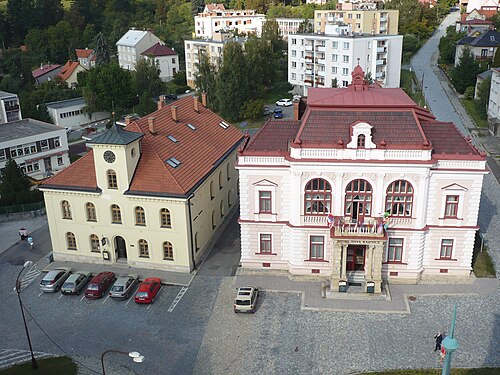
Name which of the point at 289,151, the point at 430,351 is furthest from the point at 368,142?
the point at 430,351

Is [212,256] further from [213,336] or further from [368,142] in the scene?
[368,142]

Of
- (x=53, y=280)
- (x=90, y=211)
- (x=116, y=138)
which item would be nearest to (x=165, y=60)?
(x=90, y=211)

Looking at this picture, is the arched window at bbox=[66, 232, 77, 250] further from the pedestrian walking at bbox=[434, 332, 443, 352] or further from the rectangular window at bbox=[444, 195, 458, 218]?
the rectangular window at bbox=[444, 195, 458, 218]

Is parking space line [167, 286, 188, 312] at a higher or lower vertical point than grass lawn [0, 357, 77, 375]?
higher

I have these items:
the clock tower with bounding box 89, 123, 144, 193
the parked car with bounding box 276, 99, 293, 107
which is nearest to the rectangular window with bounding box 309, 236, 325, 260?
the clock tower with bounding box 89, 123, 144, 193

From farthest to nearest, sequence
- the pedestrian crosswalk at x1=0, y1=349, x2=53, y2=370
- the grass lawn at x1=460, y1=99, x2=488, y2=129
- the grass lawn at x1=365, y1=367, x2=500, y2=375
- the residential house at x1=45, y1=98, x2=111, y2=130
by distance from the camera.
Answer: the residential house at x1=45, y1=98, x2=111, y2=130 < the grass lawn at x1=460, y1=99, x2=488, y2=129 < the pedestrian crosswalk at x1=0, y1=349, x2=53, y2=370 < the grass lawn at x1=365, y1=367, x2=500, y2=375

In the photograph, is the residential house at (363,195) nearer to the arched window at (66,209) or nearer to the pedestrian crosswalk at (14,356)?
the arched window at (66,209)
